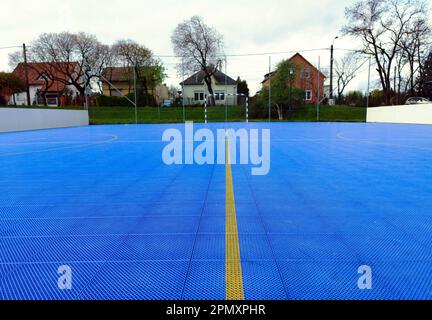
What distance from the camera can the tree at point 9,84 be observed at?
111 feet

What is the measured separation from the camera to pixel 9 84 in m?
34.2

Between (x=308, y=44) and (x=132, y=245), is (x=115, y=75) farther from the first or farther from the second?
(x=132, y=245)

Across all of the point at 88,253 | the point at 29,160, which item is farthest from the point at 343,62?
the point at 88,253

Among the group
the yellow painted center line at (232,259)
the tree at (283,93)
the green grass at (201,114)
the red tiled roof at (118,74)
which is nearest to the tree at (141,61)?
the red tiled roof at (118,74)

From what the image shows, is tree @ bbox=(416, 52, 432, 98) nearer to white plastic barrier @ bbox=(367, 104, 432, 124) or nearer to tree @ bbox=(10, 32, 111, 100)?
white plastic barrier @ bbox=(367, 104, 432, 124)

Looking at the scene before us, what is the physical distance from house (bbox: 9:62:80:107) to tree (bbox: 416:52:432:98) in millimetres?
41471

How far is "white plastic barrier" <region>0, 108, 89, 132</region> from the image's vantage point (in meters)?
18.0

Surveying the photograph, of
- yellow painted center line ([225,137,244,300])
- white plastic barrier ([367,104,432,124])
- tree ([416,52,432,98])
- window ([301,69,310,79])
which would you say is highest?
window ([301,69,310,79])

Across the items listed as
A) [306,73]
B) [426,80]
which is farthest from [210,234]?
[426,80]

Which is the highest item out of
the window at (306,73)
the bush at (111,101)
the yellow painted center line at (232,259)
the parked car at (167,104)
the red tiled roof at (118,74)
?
the red tiled roof at (118,74)

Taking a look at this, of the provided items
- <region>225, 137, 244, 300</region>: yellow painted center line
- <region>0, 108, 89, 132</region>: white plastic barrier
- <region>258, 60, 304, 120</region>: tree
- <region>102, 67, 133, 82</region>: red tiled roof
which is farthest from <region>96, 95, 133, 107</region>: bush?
<region>225, 137, 244, 300</region>: yellow painted center line

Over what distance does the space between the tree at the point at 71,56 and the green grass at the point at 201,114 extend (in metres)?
8.03

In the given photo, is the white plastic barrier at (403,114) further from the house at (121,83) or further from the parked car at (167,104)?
the house at (121,83)
